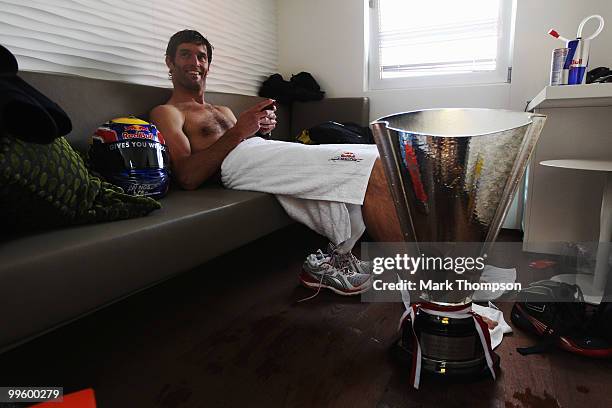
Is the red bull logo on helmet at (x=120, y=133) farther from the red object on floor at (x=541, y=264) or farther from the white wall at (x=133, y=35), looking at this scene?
the red object on floor at (x=541, y=264)

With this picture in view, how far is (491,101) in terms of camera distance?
87.0 inches

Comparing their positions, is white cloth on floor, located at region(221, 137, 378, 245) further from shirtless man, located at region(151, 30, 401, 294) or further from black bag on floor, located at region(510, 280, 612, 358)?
black bag on floor, located at region(510, 280, 612, 358)

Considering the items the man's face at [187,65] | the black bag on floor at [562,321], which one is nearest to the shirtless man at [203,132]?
the man's face at [187,65]

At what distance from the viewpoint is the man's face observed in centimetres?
165

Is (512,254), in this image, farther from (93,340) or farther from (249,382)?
(93,340)

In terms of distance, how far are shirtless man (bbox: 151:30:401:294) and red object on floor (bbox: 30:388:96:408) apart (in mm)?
711

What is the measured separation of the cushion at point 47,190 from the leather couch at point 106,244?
38mm

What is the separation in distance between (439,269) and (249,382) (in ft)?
1.53

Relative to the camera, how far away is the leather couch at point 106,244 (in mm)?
680

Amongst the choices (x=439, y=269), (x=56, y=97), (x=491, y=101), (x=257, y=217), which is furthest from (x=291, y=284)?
(x=491, y=101)

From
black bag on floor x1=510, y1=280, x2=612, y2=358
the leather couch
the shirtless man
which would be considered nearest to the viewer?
the leather couch

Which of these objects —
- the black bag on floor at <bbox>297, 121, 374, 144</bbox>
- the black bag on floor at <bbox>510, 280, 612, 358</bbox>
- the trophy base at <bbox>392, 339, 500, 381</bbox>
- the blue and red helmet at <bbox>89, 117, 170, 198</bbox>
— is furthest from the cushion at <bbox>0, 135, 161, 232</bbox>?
the black bag on floor at <bbox>297, 121, 374, 144</bbox>

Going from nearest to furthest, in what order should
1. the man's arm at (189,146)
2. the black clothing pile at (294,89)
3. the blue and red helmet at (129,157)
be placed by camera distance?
the blue and red helmet at (129,157)
the man's arm at (189,146)
the black clothing pile at (294,89)

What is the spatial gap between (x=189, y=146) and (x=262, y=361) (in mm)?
857
